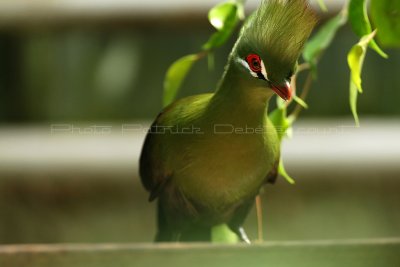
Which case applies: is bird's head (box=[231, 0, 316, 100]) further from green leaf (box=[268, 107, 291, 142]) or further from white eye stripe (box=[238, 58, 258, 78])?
green leaf (box=[268, 107, 291, 142])

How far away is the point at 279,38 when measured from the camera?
0.58m

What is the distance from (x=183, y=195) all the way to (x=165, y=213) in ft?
0.22

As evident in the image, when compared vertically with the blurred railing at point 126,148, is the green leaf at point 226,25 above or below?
above

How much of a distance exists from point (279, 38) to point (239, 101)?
0.34ft

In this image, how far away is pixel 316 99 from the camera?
162 cm

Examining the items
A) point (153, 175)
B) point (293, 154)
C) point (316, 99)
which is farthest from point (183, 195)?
point (316, 99)

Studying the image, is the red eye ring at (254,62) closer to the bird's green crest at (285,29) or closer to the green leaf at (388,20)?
the bird's green crest at (285,29)

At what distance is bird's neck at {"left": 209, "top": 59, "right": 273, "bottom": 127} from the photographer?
0.66 metres

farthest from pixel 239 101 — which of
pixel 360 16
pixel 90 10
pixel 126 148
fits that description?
pixel 90 10

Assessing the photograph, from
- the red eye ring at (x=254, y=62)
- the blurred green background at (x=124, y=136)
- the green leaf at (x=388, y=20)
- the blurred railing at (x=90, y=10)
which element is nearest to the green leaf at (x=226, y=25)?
the red eye ring at (x=254, y=62)

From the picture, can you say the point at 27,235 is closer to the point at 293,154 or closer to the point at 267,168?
the point at 293,154

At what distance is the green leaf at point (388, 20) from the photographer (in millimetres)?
499

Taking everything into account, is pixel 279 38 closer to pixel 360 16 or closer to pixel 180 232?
pixel 360 16

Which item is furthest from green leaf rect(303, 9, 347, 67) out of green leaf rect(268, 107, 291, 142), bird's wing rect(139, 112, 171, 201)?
bird's wing rect(139, 112, 171, 201)
